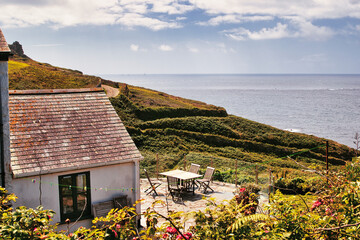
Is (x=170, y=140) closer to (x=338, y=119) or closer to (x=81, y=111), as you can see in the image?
(x=81, y=111)

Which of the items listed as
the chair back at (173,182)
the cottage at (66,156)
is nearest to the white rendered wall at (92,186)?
the cottage at (66,156)

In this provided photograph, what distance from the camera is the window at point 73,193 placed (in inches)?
448

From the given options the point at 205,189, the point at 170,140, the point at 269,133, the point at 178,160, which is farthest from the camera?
the point at 269,133

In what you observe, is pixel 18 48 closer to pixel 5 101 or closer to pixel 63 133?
pixel 63 133

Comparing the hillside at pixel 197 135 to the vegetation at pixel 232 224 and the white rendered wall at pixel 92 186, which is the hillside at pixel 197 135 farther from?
the vegetation at pixel 232 224

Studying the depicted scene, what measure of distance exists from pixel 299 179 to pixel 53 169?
Result: 13028mm

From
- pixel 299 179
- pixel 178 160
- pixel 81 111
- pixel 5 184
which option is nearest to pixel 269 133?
pixel 178 160

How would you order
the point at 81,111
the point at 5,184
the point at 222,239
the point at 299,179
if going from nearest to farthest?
the point at 222,239 < the point at 5,184 < the point at 81,111 < the point at 299,179

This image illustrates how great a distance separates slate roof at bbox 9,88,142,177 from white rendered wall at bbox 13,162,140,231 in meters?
0.35

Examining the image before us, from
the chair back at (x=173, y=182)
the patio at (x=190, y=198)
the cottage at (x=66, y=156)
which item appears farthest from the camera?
the chair back at (x=173, y=182)

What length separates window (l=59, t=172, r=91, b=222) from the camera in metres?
11.4

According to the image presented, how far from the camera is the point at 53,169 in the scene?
10.9 m

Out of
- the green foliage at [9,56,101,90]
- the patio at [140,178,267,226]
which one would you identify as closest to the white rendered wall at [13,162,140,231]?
the patio at [140,178,267,226]

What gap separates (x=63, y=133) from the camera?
12.3m
